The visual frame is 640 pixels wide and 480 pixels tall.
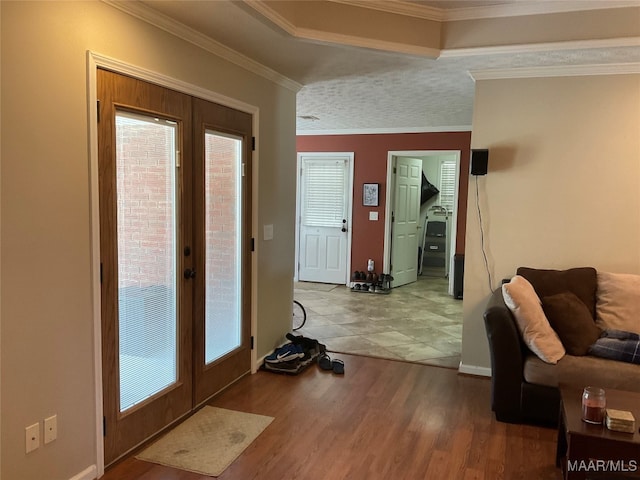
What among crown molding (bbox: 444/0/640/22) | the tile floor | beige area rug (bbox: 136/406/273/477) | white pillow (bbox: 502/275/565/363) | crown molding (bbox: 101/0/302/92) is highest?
crown molding (bbox: 444/0/640/22)

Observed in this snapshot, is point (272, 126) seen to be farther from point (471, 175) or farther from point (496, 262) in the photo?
point (496, 262)

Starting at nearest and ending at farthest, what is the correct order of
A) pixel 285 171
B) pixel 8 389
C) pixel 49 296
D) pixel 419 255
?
1. pixel 8 389
2. pixel 49 296
3. pixel 285 171
4. pixel 419 255

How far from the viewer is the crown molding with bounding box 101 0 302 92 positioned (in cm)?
249

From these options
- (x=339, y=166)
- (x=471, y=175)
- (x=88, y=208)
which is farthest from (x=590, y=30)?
(x=339, y=166)

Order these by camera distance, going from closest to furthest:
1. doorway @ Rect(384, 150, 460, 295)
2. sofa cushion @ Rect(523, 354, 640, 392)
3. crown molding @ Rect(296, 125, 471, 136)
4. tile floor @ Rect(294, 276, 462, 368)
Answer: sofa cushion @ Rect(523, 354, 640, 392), tile floor @ Rect(294, 276, 462, 368), crown molding @ Rect(296, 125, 471, 136), doorway @ Rect(384, 150, 460, 295)

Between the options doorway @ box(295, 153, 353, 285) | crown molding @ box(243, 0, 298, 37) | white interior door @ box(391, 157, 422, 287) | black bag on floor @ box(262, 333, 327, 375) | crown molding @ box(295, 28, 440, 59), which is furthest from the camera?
doorway @ box(295, 153, 353, 285)

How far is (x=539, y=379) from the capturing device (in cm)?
306

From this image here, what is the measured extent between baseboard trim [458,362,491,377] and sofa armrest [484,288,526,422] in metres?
0.79

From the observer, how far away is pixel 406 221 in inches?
309

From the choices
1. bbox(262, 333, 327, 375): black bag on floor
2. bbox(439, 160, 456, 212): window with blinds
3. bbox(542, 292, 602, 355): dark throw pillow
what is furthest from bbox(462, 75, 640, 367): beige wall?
bbox(439, 160, 456, 212): window with blinds

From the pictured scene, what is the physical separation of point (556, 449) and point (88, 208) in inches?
108

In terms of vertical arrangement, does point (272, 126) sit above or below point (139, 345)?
above

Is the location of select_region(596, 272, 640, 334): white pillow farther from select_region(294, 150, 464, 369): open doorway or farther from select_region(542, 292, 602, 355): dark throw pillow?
select_region(294, 150, 464, 369): open doorway

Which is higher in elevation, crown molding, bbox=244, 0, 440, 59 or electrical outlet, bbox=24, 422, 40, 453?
crown molding, bbox=244, 0, 440, 59
